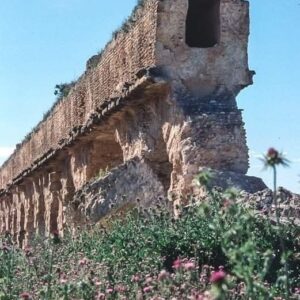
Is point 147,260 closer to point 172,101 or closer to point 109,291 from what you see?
point 109,291

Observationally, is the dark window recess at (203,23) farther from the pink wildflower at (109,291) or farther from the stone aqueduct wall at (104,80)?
the pink wildflower at (109,291)

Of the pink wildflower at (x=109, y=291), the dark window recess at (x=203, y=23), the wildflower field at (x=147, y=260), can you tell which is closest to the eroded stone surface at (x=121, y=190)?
the wildflower field at (x=147, y=260)

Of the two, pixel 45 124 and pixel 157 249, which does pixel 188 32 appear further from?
pixel 45 124

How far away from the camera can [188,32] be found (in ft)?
44.8

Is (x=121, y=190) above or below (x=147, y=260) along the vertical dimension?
above

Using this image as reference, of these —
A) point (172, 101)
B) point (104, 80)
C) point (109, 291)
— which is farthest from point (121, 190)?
point (109, 291)

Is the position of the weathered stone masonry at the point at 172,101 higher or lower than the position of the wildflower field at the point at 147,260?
higher

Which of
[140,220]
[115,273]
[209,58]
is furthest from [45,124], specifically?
[115,273]

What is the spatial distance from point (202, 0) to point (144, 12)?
3.28 feet

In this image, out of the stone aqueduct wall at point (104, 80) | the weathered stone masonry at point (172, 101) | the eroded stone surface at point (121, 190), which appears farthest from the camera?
the stone aqueduct wall at point (104, 80)

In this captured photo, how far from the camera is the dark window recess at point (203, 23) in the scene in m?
12.6

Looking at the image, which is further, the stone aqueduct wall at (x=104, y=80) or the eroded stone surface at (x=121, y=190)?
the stone aqueduct wall at (x=104, y=80)

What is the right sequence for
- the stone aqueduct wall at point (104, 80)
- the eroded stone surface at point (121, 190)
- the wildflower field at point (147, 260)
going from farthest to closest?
the stone aqueduct wall at point (104, 80) < the eroded stone surface at point (121, 190) < the wildflower field at point (147, 260)

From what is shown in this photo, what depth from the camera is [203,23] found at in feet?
43.6
